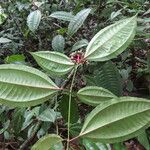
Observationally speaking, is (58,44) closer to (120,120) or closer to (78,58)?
(78,58)

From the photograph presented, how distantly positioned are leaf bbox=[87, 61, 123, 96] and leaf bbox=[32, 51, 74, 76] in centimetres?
16

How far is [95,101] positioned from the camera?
631 mm

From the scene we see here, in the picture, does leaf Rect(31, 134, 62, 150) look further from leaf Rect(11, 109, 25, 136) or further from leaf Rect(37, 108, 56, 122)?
leaf Rect(11, 109, 25, 136)

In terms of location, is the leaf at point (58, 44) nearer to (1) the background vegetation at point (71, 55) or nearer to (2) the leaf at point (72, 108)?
(1) the background vegetation at point (71, 55)

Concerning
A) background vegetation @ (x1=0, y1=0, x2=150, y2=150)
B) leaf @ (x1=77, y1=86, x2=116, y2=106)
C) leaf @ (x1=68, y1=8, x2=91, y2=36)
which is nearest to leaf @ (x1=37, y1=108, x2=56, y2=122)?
background vegetation @ (x1=0, y1=0, x2=150, y2=150)

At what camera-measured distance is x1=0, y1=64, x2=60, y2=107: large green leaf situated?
0.58m

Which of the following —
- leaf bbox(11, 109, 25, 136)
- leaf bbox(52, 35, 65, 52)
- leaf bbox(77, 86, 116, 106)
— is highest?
leaf bbox(77, 86, 116, 106)

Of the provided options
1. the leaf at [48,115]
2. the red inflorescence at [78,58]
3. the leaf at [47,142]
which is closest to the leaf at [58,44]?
the leaf at [48,115]

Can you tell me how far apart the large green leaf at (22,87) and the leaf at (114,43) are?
106 mm

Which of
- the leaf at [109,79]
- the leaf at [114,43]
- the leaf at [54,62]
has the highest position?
the leaf at [114,43]

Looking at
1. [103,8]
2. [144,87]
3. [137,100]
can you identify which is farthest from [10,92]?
[144,87]

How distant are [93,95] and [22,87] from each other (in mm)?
129

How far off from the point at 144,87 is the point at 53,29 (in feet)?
1.74

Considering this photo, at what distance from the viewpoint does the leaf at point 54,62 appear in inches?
26.0
